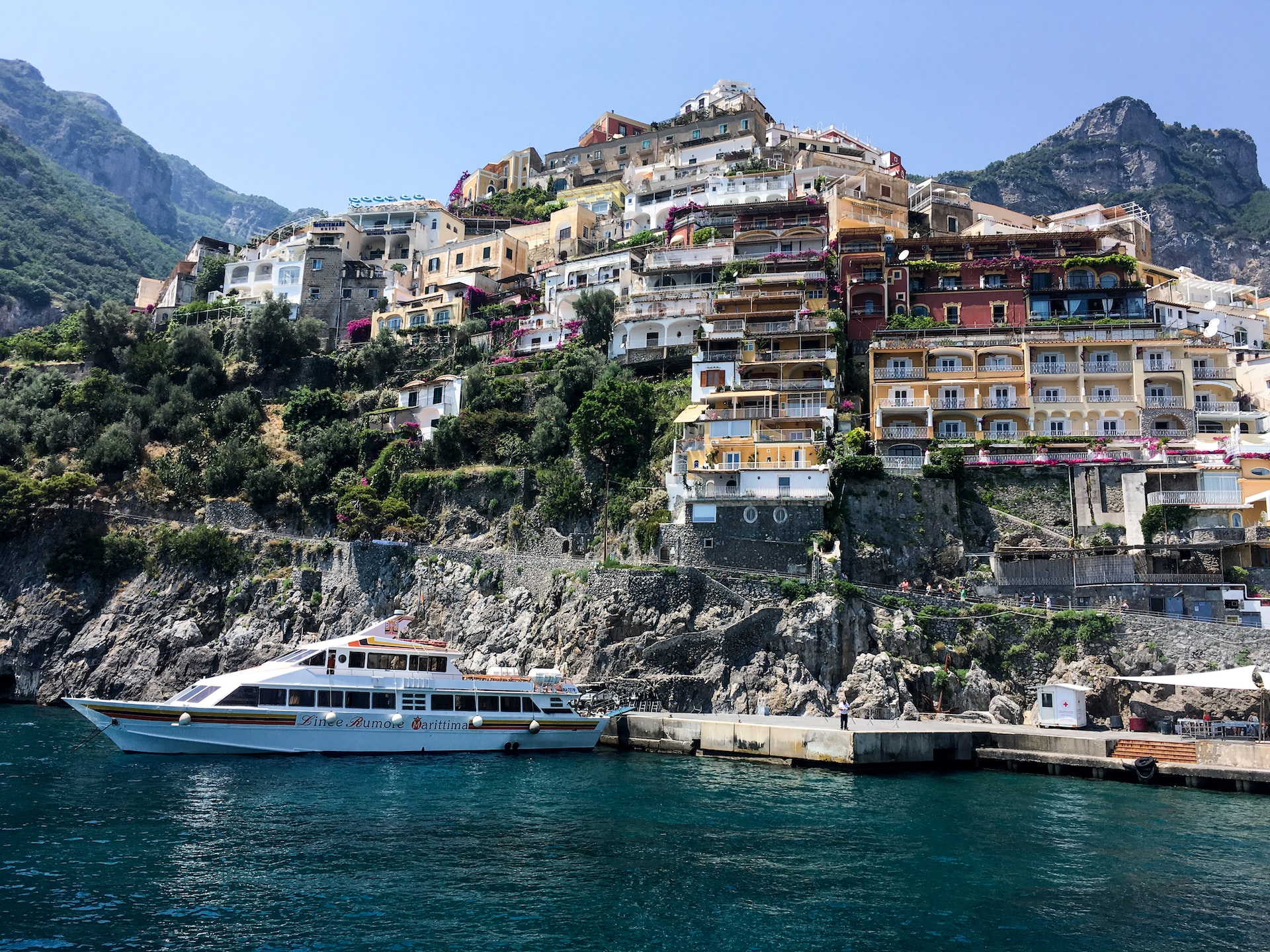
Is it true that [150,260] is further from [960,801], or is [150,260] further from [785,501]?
[960,801]

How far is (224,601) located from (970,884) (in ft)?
149

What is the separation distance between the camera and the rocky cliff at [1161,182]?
429 ft

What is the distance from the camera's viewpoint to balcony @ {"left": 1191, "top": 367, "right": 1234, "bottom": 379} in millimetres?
54156

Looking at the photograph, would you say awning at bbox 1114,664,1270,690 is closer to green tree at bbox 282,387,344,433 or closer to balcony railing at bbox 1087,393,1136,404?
balcony railing at bbox 1087,393,1136,404

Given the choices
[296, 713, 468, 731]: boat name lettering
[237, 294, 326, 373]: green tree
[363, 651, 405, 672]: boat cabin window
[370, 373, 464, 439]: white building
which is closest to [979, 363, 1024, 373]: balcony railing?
[370, 373, 464, 439]: white building

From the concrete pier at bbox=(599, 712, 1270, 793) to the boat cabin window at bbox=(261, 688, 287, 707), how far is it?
15.4 meters

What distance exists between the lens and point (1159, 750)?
34.5 m

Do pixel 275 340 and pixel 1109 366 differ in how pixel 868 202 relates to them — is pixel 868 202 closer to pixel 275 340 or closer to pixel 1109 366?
pixel 1109 366

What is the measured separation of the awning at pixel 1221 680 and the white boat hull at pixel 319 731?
22309mm

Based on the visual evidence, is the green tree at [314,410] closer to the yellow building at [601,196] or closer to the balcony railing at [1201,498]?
the yellow building at [601,196]

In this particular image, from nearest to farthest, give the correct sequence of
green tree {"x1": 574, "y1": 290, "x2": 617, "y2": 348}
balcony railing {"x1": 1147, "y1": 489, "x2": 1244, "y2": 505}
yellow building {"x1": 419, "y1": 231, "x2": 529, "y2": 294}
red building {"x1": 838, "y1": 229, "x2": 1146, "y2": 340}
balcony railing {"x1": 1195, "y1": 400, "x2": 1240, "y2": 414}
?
→ balcony railing {"x1": 1147, "y1": 489, "x2": 1244, "y2": 505} < balcony railing {"x1": 1195, "y1": 400, "x2": 1240, "y2": 414} < red building {"x1": 838, "y1": 229, "x2": 1146, "y2": 340} < green tree {"x1": 574, "y1": 290, "x2": 617, "y2": 348} < yellow building {"x1": 419, "y1": 231, "x2": 529, "y2": 294}

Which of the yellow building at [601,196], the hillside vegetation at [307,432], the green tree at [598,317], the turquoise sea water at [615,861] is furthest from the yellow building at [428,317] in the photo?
the turquoise sea water at [615,861]

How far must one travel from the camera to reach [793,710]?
4097 cm

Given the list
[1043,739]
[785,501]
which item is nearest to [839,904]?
[1043,739]
